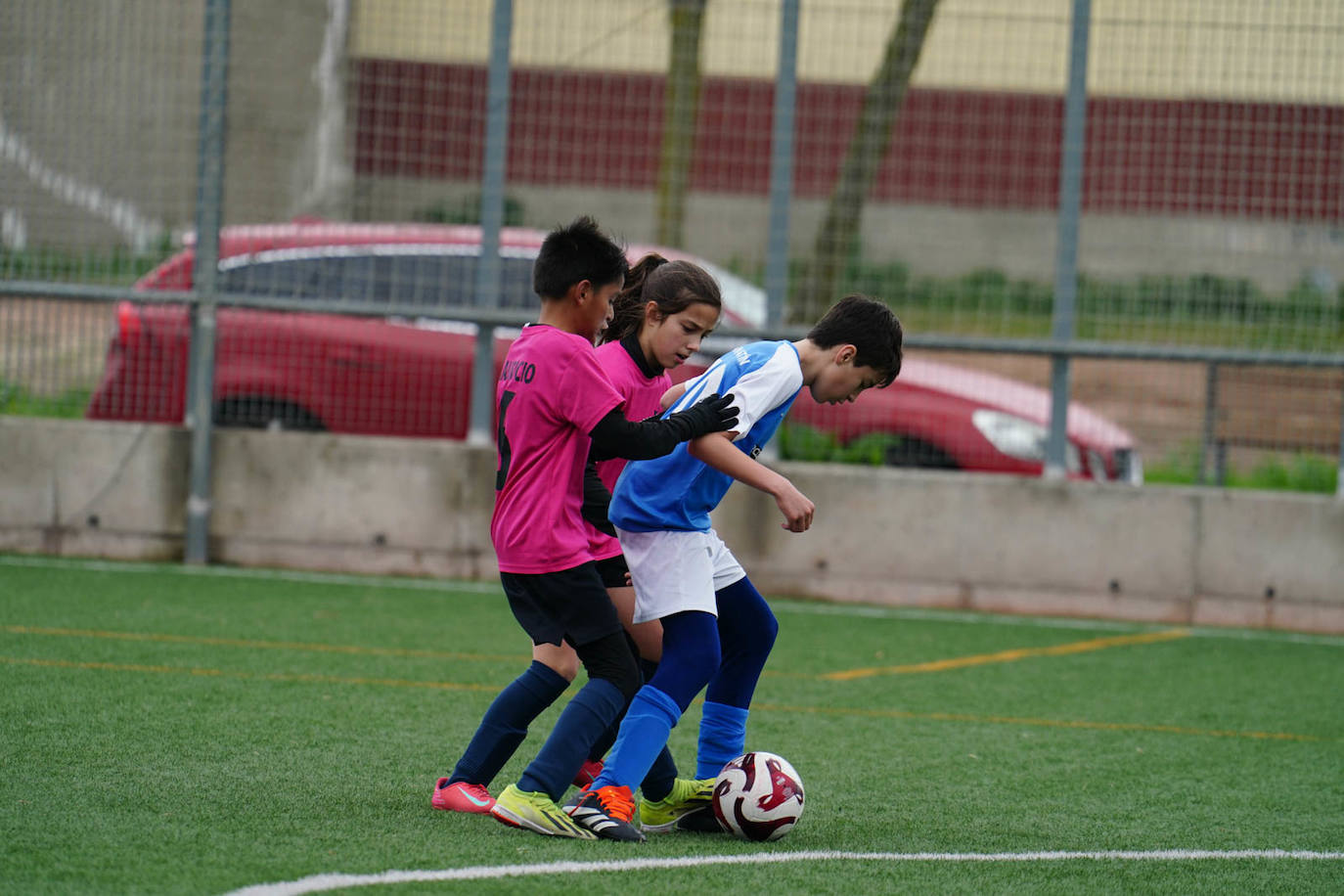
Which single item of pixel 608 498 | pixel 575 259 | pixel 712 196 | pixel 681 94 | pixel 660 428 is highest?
pixel 681 94

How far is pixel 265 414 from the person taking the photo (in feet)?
29.9

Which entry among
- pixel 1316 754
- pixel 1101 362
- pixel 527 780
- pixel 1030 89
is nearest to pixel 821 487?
pixel 1101 362

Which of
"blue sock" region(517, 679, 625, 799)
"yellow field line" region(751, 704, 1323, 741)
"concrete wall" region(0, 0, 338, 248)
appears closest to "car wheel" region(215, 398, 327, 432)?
"concrete wall" region(0, 0, 338, 248)

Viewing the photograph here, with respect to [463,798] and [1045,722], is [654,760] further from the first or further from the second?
[1045,722]

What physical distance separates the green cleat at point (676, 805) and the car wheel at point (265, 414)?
5324 mm

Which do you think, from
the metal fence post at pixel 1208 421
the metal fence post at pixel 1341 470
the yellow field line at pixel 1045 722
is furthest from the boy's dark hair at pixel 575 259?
the metal fence post at pixel 1341 470

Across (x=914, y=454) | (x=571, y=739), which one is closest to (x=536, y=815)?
(x=571, y=739)

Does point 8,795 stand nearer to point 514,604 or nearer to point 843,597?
point 514,604

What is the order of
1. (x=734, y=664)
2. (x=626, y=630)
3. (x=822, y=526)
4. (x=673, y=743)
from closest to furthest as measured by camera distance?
(x=734, y=664)
(x=626, y=630)
(x=673, y=743)
(x=822, y=526)

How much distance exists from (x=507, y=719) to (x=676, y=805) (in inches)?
21.1

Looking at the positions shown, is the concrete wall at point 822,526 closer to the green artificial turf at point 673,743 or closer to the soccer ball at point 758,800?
the green artificial turf at point 673,743

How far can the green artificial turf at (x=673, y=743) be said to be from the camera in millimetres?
3658

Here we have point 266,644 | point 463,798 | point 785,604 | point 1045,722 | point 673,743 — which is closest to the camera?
point 463,798

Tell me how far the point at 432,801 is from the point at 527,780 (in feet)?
1.15
